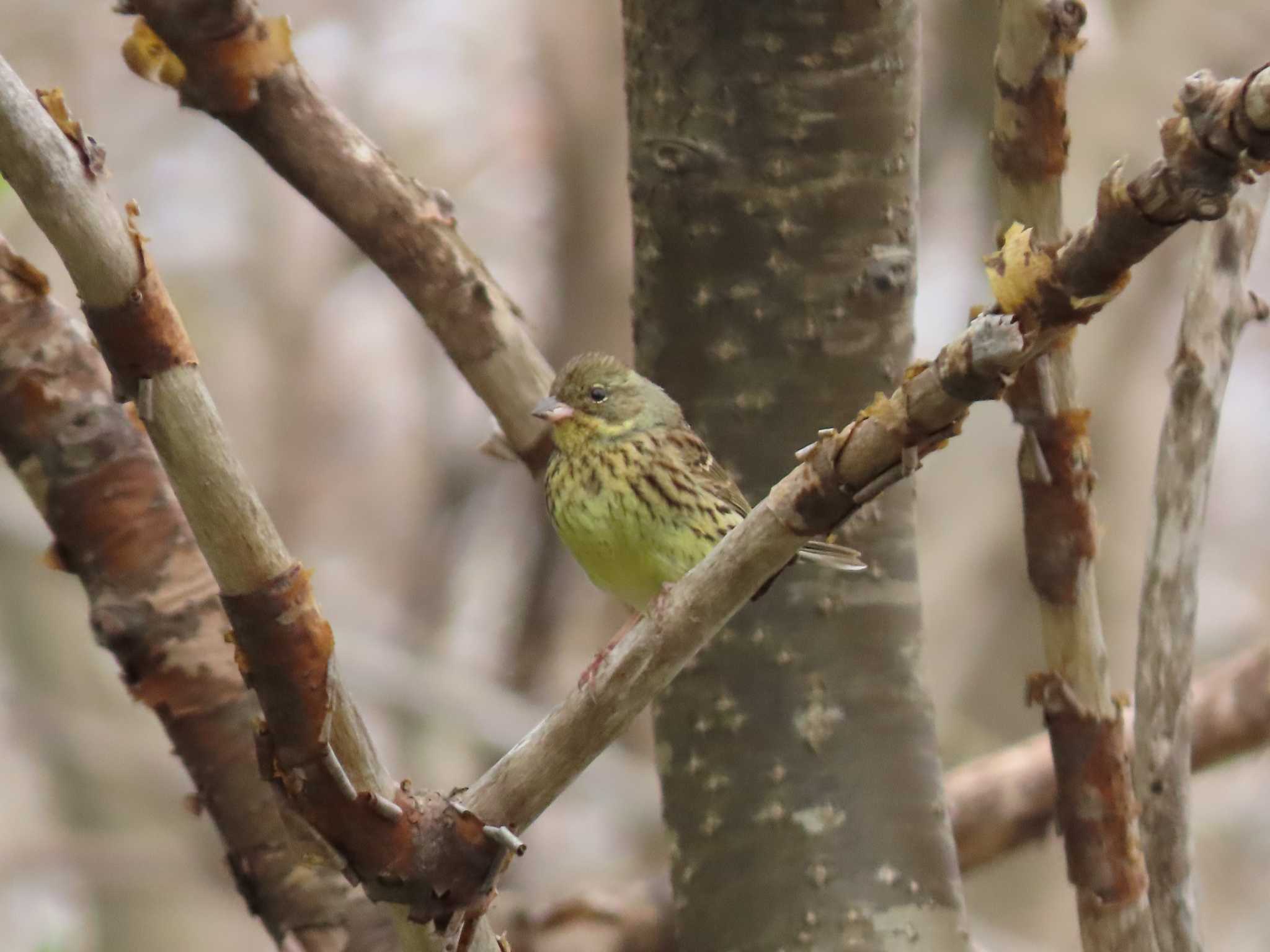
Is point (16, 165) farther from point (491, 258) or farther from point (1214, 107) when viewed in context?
point (491, 258)

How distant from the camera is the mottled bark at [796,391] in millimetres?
2016

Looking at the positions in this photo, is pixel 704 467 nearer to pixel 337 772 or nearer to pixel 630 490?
pixel 630 490

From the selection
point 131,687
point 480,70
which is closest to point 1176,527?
point 131,687

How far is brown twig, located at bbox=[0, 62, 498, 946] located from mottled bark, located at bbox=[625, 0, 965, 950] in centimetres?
65

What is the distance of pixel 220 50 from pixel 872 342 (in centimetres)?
92

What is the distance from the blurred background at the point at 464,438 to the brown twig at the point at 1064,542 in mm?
2875

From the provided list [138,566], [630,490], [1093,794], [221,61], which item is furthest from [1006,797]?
[221,61]

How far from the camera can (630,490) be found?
2.46 m

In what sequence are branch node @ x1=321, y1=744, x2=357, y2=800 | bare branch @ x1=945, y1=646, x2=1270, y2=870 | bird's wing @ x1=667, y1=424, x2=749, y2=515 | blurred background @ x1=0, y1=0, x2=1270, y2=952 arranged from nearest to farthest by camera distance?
branch node @ x1=321, y1=744, x2=357, y2=800
bird's wing @ x1=667, y1=424, x2=749, y2=515
bare branch @ x1=945, y1=646, x2=1270, y2=870
blurred background @ x1=0, y1=0, x2=1270, y2=952

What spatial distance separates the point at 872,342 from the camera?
2064 mm

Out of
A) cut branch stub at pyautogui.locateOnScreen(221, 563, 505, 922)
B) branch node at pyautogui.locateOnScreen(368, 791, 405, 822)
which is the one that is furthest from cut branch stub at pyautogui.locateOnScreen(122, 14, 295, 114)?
branch node at pyautogui.locateOnScreen(368, 791, 405, 822)

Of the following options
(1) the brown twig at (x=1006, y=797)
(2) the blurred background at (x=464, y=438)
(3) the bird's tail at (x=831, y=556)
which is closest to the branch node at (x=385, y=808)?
(3) the bird's tail at (x=831, y=556)

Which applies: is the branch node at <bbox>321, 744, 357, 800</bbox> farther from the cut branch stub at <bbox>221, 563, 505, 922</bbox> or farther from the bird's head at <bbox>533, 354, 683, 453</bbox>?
the bird's head at <bbox>533, 354, 683, 453</bbox>

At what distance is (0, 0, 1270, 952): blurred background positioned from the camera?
5.43 m
